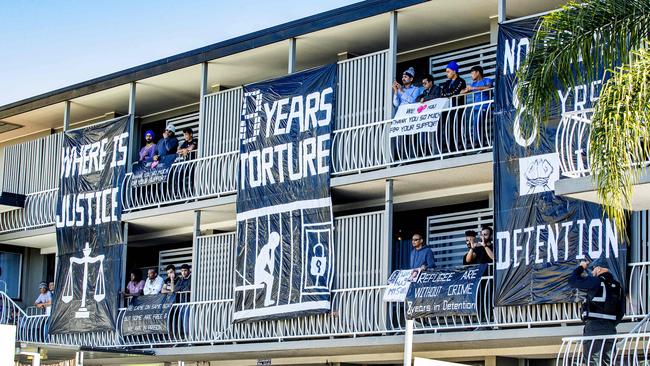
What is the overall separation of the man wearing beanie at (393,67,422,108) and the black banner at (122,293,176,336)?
637 cm

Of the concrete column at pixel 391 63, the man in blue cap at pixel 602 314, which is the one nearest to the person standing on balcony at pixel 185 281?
the concrete column at pixel 391 63

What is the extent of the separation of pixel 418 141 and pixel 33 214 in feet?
38.1

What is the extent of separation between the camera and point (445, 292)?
2041 centimetres

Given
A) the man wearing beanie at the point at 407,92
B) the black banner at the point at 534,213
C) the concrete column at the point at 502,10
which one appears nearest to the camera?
the black banner at the point at 534,213

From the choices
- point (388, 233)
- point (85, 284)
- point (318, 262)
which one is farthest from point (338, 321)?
point (85, 284)

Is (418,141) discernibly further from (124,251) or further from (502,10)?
(124,251)

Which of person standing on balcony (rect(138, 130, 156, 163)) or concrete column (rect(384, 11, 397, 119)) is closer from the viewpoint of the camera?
concrete column (rect(384, 11, 397, 119))

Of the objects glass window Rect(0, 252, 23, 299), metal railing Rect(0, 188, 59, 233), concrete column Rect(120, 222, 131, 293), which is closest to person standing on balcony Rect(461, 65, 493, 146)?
concrete column Rect(120, 222, 131, 293)

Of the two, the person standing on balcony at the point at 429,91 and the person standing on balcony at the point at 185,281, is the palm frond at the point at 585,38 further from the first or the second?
the person standing on balcony at the point at 185,281

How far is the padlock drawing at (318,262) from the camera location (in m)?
22.8

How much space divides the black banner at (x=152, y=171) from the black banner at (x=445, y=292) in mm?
7441

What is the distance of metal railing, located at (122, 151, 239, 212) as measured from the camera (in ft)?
83.1

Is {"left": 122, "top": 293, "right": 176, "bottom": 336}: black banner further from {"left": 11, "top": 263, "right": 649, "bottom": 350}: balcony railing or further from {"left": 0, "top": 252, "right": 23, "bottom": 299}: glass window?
{"left": 0, "top": 252, "right": 23, "bottom": 299}: glass window

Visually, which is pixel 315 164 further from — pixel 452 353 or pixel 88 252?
pixel 88 252
